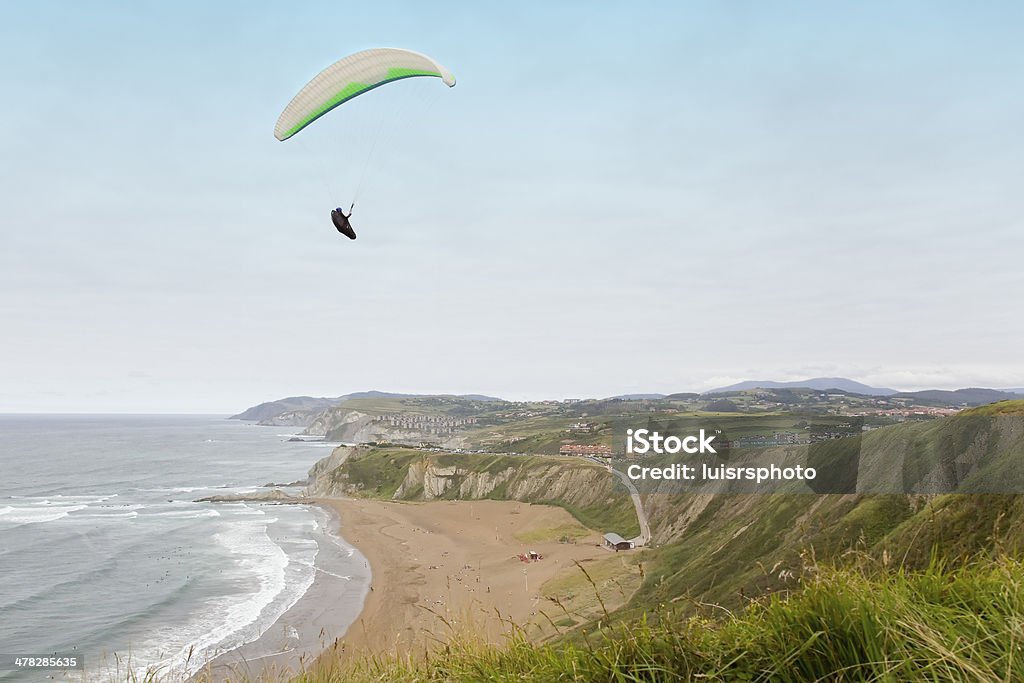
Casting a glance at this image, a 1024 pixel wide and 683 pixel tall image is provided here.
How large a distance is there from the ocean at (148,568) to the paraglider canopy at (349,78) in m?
15.1

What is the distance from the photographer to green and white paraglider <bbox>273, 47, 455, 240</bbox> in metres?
18.7

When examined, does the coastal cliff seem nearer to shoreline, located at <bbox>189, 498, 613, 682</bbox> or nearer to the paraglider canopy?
shoreline, located at <bbox>189, 498, 613, 682</bbox>

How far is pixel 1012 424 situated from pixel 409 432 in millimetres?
179436

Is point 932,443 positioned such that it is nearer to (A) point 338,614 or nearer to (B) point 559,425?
(A) point 338,614

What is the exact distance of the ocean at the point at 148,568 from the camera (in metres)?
33.0

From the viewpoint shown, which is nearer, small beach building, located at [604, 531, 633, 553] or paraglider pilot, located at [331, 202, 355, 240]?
paraglider pilot, located at [331, 202, 355, 240]

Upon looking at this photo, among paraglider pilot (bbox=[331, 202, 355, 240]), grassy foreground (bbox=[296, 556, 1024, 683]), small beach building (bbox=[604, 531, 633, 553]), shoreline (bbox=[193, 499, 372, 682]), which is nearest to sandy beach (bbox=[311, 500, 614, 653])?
small beach building (bbox=[604, 531, 633, 553])

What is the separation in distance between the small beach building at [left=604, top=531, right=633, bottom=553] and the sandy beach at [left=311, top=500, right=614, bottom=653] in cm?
92

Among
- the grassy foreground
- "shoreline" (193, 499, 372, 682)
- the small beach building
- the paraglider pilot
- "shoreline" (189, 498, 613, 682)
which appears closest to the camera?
the grassy foreground

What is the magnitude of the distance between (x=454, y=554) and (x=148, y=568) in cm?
2506

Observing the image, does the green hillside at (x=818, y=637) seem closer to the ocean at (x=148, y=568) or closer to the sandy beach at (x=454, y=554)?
the ocean at (x=148, y=568)

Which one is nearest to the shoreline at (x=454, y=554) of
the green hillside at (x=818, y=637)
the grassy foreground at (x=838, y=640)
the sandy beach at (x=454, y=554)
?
the sandy beach at (x=454, y=554)

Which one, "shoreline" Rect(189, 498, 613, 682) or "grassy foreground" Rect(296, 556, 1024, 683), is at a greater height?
"grassy foreground" Rect(296, 556, 1024, 683)

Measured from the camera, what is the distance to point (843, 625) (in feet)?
12.0
